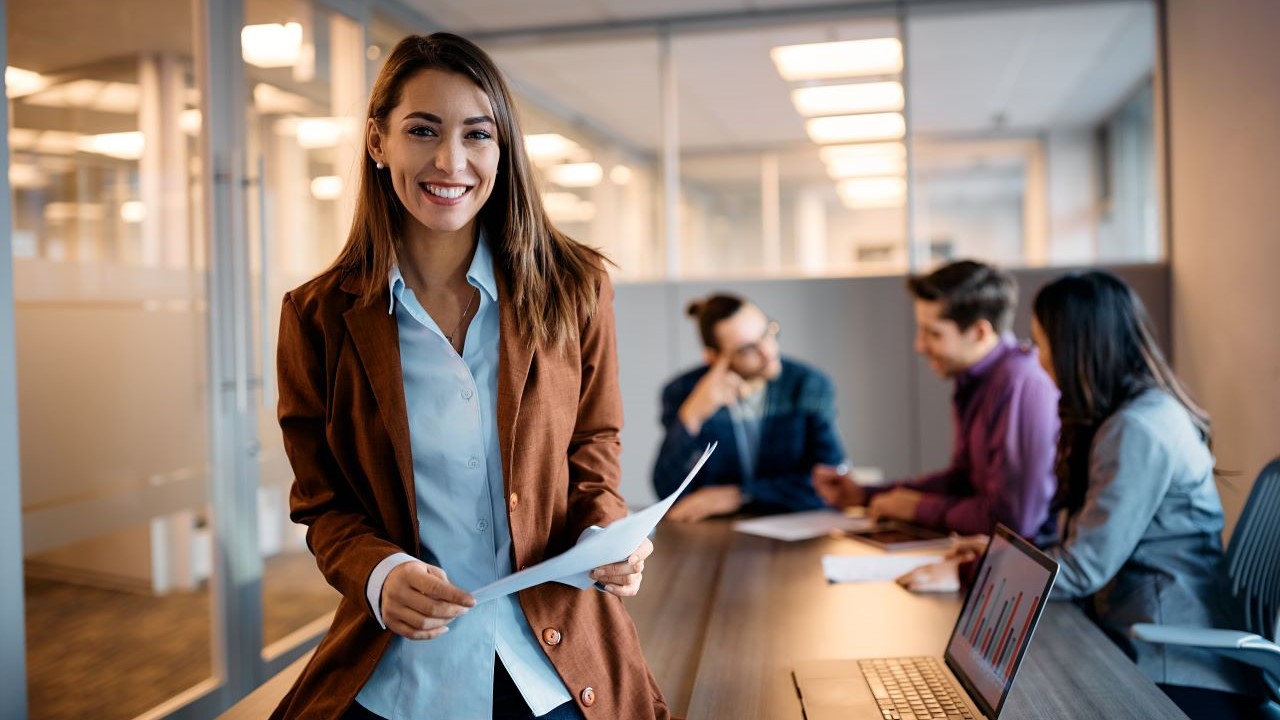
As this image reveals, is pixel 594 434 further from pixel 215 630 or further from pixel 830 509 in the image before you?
pixel 215 630

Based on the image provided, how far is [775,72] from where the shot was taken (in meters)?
5.13

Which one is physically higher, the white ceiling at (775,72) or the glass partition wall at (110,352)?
the white ceiling at (775,72)

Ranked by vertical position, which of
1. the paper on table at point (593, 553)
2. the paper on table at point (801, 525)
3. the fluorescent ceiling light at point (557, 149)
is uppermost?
the fluorescent ceiling light at point (557, 149)

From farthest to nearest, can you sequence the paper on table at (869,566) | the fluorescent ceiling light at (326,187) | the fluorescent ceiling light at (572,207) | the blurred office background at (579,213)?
the fluorescent ceiling light at (572,207) → the fluorescent ceiling light at (326,187) → the blurred office background at (579,213) → the paper on table at (869,566)

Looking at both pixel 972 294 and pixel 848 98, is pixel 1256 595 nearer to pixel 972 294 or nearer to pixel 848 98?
pixel 972 294

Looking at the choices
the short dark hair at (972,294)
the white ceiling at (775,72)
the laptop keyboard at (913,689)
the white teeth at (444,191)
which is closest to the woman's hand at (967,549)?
the laptop keyboard at (913,689)

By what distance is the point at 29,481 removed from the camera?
2.48 metres

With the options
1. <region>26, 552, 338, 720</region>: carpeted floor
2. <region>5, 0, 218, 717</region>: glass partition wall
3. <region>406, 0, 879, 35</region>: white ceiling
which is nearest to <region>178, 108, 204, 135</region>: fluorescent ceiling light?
<region>5, 0, 218, 717</region>: glass partition wall

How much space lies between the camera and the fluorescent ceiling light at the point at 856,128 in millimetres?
4863

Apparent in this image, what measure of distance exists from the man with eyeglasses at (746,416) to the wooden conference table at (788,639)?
1.98 feet

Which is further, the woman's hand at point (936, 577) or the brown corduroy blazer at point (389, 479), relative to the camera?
the woman's hand at point (936, 577)

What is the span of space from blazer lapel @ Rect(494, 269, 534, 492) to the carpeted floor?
72.1 inches

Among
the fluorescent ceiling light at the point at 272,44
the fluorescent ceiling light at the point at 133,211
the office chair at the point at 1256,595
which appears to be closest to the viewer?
the office chair at the point at 1256,595

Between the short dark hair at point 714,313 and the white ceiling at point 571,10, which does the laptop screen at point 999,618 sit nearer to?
the short dark hair at point 714,313
